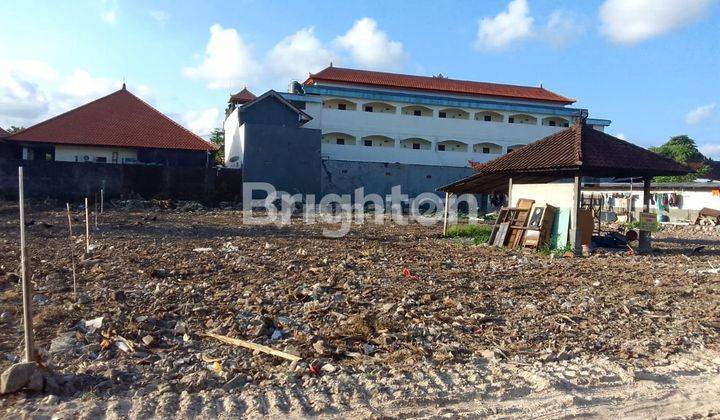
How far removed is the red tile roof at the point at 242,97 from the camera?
3581 cm

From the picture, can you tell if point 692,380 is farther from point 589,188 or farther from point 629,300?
point 589,188

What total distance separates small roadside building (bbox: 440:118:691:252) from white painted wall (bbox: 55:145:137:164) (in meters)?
21.1

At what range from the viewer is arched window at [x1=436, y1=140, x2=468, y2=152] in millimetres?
38781

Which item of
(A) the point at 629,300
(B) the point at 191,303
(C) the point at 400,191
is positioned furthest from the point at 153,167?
(A) the point at 629,300

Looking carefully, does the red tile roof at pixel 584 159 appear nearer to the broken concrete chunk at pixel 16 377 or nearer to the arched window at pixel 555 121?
the broken concrete chunk at pixel 16 377

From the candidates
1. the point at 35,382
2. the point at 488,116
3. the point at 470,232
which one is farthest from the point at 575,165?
the point at 488,116

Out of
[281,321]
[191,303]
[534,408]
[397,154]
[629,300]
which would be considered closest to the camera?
[534,408]

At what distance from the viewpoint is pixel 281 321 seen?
580 cm

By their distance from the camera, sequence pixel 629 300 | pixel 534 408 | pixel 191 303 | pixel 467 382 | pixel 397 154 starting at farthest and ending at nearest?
pixel 397 154, pixel 629 300, pixel 191 303, pixel 467 382, pixel 534 408

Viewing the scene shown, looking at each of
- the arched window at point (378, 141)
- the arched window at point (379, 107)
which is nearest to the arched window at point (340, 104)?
the arched window at point (379, 107)

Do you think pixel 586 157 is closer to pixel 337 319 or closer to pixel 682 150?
pixel 337 319

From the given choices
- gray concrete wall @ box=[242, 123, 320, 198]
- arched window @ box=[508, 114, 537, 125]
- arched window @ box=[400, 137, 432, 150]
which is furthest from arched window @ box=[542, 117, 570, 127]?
gray concrete wall @ box=[242, 123, 320, 198]

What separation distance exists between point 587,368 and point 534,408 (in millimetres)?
1121

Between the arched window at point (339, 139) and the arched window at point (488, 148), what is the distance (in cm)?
923
